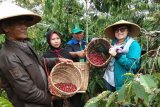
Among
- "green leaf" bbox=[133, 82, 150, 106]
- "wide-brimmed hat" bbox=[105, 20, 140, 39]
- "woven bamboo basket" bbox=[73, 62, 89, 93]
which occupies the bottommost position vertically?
"woven bamboo basket" bbox=[73, 62, 89, 93]

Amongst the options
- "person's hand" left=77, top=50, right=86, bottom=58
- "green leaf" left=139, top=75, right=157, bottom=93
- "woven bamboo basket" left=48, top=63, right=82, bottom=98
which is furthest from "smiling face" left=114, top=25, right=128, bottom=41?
"green leaf" left=139, top=75, right=157, bottom=93

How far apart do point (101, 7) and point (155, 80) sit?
396 centimetres

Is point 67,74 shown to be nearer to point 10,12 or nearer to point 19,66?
point 19,66

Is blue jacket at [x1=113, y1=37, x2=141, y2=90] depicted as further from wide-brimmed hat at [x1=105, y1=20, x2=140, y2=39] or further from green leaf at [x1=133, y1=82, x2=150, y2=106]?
green leaf at [x1=133, y1=82, x2=150, y2=106]

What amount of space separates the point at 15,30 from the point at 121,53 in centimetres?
123

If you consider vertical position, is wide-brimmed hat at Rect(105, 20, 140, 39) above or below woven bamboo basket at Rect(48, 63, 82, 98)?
above

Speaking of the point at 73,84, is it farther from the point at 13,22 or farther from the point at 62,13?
the point at 62,13

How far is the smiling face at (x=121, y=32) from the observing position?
380 centimetres

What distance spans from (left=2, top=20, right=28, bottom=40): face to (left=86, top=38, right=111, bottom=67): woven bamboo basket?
1.10 meters

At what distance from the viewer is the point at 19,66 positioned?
286 cm

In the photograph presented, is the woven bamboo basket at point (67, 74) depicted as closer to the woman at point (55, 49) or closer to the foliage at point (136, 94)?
the woman at point (55, 49)

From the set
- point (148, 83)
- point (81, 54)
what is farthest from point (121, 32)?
point (148, 83)

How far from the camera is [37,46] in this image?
5.18 m

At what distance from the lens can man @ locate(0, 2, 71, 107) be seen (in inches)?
112
